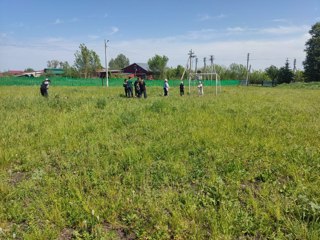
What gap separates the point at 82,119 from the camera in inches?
365

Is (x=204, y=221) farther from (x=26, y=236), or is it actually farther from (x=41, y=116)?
(x=41, y=116)

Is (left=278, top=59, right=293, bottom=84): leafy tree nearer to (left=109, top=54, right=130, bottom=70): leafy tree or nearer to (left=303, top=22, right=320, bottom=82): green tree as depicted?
(left=303, top=22, right=320, bottom=82): green tree

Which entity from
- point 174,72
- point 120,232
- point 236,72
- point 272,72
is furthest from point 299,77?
point 120,232

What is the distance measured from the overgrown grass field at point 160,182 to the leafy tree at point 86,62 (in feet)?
206

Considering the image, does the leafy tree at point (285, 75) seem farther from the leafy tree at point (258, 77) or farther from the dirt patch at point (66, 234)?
the dirt patch at point (66, 234)

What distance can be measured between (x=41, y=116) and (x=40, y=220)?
23.5 ft

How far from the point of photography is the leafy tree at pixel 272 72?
6160 centimetres

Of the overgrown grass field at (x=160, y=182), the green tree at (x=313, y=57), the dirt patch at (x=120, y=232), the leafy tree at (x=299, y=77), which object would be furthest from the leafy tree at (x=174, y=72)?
the dirt patch at (x=120, y=232)

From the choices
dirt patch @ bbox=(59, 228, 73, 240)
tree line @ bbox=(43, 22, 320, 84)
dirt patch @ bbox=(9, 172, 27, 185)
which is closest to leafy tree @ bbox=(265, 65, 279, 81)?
tree line @ bbox=(43, 22, 320, 84)

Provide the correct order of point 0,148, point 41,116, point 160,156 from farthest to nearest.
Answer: point 41,116, point 0,148, point 160,156

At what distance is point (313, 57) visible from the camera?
5772 cm

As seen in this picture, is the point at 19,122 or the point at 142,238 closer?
the point at 142,238

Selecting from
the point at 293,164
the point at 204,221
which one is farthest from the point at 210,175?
the point at 293,164

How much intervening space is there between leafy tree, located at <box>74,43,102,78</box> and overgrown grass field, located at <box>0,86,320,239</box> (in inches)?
2476
